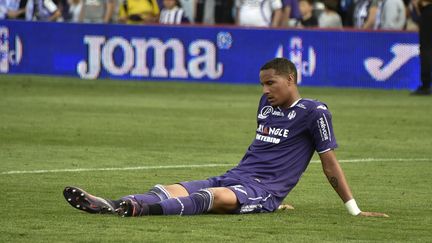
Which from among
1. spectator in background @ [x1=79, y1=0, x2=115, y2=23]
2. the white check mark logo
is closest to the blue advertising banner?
the white check mark logo

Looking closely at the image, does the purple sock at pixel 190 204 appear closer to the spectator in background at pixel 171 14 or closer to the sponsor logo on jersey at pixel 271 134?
the sponsor logo on jersey at pixel 271 134

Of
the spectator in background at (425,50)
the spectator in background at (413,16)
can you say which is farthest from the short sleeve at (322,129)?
the spectator in background at (413,16)

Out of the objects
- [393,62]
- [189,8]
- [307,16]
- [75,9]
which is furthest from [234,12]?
[393,62]

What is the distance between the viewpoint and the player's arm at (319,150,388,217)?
10.4 metres

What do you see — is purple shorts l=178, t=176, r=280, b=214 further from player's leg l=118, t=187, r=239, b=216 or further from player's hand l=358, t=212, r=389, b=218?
player's hand l=358, t=212, r=389, b=218

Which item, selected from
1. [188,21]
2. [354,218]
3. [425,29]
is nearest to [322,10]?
[188,21]

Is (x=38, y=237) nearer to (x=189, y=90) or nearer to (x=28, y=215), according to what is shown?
(x=28, y=215)

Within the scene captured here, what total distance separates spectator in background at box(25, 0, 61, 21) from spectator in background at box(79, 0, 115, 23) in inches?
27.0

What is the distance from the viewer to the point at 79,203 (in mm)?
10039

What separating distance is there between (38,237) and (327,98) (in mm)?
16908

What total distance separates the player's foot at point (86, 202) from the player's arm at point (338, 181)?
5.41ft

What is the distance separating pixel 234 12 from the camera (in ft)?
109

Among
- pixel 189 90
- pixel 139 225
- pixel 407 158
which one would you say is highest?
pixel 139 225

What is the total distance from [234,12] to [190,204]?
75.9 ft
